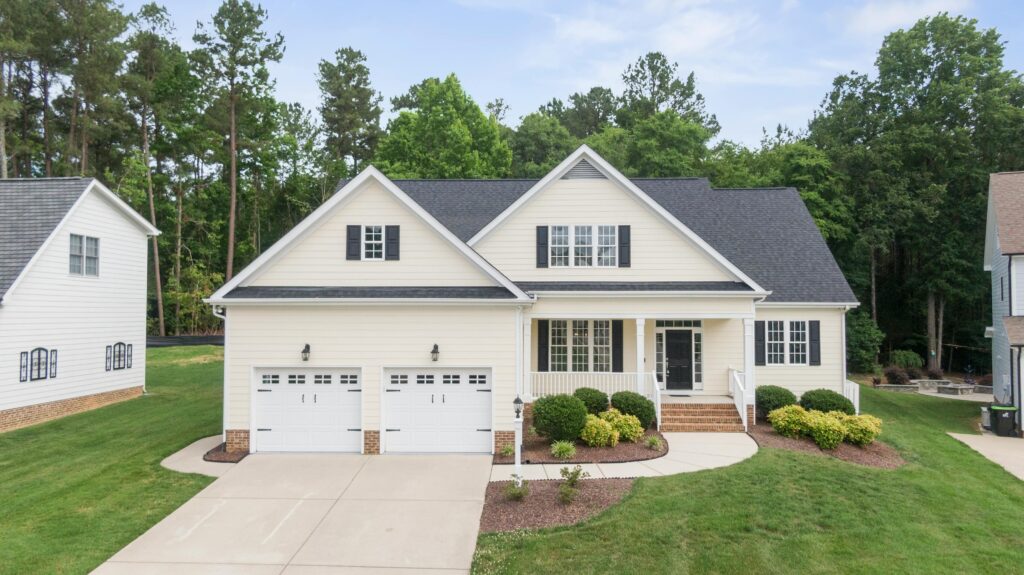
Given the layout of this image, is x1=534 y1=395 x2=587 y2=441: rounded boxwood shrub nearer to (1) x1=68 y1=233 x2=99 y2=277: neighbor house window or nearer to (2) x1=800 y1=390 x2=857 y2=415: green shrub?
(2) x1=800 y1=390 x2=857 y2=415: green shrub

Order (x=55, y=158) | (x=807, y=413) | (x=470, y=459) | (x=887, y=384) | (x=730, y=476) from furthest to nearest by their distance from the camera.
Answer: (x=55, y=158) → (x=887, y=384) → (x=807, y=413) → (x=470, y=459) → (x=730, y=476)

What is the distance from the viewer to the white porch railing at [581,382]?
1659 cm

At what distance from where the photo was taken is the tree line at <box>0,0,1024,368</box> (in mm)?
33656

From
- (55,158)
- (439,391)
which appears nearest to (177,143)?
(55,158)

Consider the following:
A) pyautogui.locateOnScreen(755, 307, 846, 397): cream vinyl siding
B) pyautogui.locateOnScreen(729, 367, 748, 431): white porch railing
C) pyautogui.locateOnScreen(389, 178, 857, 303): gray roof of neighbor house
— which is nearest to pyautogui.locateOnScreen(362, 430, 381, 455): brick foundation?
pyautogui.locateOnScreen(389, 178, 857, 303): gray roof of neighbor house

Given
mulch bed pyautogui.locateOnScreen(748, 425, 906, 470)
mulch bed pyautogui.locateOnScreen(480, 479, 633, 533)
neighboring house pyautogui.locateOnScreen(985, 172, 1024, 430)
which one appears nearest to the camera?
mulch bed pyautogui.locateOnScreen(480, 479, 633, 533)

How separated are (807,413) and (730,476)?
4.85m

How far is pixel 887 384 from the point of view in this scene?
28.0m

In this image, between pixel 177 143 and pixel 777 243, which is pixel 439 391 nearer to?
pixel 777 243

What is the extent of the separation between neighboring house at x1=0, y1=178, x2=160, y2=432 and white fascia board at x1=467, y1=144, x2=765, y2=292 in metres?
13.1

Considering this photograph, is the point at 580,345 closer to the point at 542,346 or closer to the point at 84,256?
the point at 542,346

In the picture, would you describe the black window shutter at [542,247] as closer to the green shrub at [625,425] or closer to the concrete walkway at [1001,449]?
the green shrub at [625,425]

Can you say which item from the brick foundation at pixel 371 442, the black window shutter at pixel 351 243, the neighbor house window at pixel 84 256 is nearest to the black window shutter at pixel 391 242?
the black window shutter at pixel 351 243

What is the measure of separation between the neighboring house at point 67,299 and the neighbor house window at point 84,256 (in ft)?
0.11
